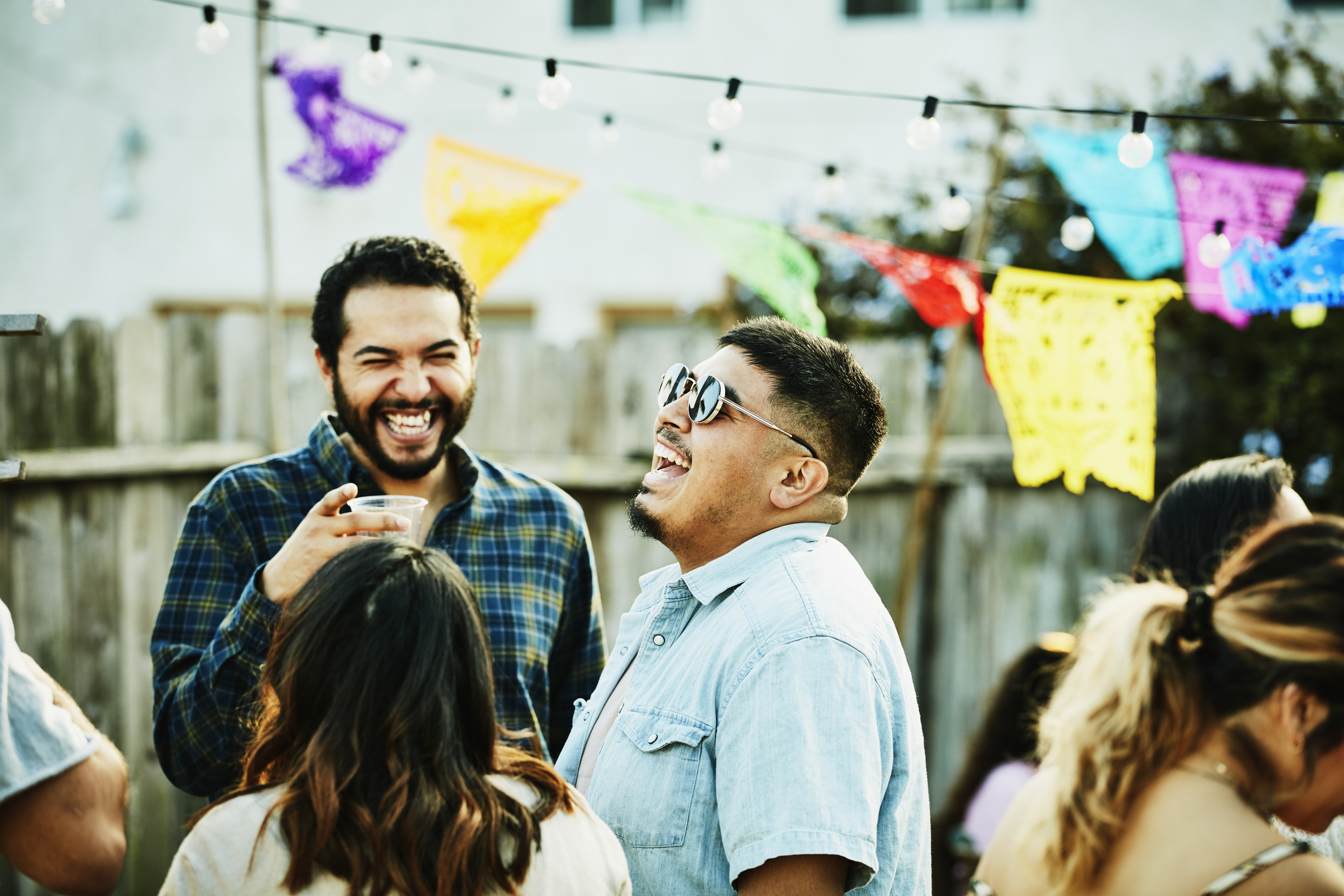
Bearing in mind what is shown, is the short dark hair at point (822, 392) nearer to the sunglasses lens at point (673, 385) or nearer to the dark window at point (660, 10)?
the sunglasses lens at point (673, 385)

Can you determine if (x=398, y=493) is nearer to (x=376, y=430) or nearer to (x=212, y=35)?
(x=376, y=430)

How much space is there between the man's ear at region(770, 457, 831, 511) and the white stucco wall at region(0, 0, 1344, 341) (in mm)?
6158

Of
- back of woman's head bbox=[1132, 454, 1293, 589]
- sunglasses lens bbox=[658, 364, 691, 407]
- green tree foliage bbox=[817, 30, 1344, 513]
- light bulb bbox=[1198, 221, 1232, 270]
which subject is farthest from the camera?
green tree foliage bbox=[817, 30, 1344, 513]

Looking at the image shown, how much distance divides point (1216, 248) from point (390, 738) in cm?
323

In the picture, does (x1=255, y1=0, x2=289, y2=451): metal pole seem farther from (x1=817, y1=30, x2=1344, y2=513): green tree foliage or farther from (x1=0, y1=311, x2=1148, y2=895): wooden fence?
(x1=817, y1=30, x2=1344, y2=513): green tree foliage

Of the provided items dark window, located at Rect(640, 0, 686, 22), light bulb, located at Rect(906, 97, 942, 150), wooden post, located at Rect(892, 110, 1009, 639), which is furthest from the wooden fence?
dark window, located at Rect(640, 0, 686, 22)

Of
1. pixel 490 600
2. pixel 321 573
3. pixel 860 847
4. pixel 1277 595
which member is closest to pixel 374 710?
pixel 321 573

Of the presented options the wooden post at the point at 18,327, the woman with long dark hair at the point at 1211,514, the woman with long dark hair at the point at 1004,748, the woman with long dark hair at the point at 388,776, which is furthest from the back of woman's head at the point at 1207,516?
the wooden post at the point at 18,327

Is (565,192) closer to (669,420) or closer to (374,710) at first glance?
(669,420)

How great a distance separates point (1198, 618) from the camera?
5.57 ft

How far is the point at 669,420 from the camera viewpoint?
2.25 meters

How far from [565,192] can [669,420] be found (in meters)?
1.76

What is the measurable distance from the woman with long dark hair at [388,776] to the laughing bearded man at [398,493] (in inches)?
25.5

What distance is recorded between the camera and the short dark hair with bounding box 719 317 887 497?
6.89 feet
